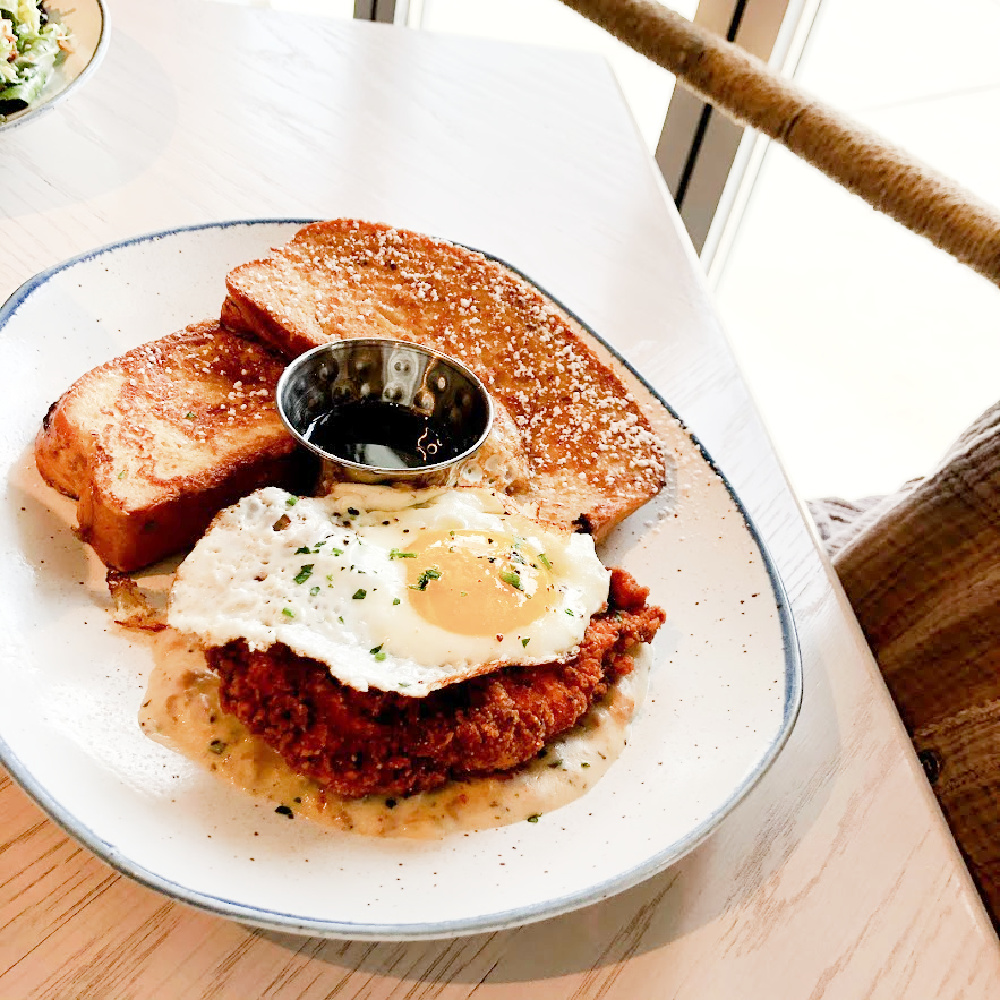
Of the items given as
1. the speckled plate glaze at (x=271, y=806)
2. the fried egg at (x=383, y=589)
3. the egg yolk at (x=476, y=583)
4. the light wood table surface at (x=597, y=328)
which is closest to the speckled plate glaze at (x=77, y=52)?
the light wood table surface at (x=597, y=328)

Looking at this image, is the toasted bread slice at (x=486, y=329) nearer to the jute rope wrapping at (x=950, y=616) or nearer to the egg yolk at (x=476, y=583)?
the egg yolk at (x=476, y=583)

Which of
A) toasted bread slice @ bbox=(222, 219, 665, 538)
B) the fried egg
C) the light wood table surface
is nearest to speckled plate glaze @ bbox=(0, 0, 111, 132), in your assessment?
the light wood table surface

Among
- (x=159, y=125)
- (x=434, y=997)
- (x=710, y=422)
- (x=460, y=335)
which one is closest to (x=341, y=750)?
(x=434, y=997)

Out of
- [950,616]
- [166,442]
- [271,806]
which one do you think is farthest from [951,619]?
[166,442]

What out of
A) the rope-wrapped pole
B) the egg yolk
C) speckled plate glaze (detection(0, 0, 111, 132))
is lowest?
the egg yolk

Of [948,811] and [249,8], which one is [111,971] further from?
[249,8]

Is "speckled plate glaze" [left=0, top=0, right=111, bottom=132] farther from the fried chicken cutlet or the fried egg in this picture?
the fried chicken cutlet
